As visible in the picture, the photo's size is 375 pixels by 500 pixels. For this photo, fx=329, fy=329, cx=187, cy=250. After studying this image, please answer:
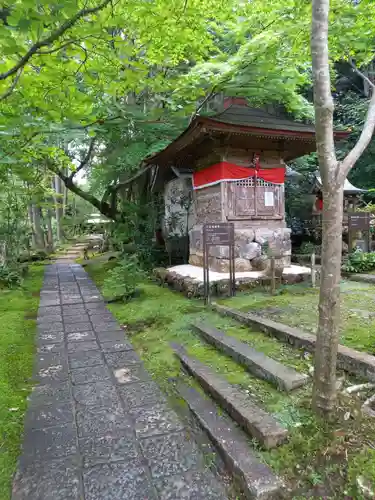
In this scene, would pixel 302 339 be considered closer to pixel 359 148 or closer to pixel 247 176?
pixel 359 148

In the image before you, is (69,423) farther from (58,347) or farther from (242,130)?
(242,130)

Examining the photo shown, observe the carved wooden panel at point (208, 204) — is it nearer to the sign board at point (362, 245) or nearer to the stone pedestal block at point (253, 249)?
the stone pedestal block at point (253, 249)

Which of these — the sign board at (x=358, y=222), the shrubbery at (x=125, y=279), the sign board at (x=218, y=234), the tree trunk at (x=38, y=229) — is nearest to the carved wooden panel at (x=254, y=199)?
the sign board at (x=358, y=222)

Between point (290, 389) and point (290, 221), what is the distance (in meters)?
10.6

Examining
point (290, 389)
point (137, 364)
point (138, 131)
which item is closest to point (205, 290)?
point (137, 364)

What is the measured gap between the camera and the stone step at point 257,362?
288cm

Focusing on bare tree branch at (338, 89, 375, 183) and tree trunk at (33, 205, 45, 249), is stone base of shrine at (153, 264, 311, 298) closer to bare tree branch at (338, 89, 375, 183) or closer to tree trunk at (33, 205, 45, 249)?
bare tree branch at (338, 89, 375, 183)

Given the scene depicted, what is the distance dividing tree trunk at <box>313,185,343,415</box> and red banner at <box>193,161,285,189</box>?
19.4ft

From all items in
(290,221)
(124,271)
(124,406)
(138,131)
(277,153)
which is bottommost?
(124,406)

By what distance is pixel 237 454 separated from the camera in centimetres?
215

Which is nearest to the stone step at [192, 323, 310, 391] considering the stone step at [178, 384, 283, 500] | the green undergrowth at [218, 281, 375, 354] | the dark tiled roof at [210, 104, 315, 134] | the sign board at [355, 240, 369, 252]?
the stone step at [178, 384, 283, 500]

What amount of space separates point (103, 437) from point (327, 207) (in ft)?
7.69

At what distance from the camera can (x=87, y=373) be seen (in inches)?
141

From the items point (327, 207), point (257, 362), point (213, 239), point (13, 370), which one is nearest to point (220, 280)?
point (213, 239)
